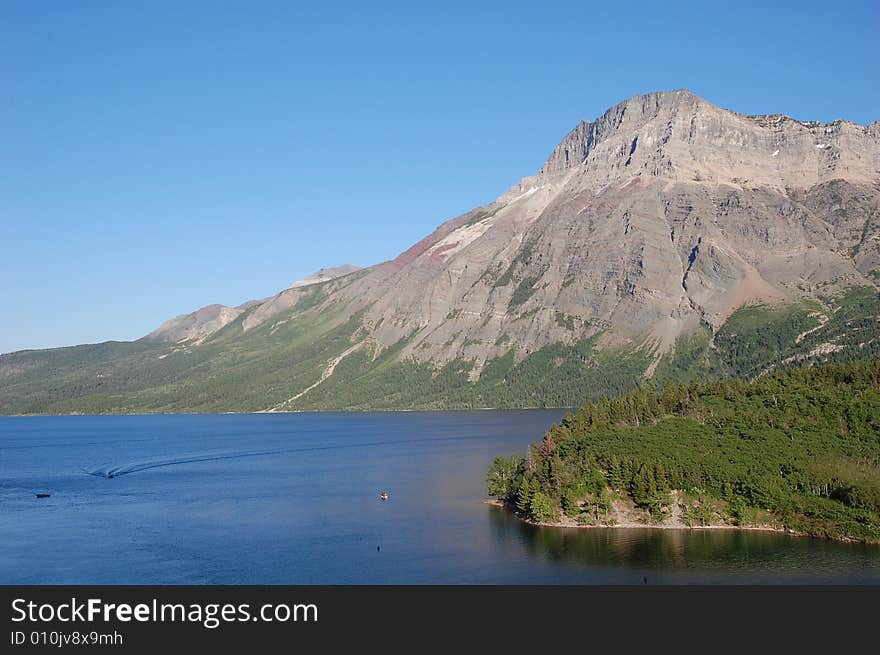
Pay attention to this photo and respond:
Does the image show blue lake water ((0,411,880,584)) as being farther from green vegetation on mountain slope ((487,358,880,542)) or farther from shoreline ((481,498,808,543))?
green vegetation on mountain slope ((487,358,880,542))

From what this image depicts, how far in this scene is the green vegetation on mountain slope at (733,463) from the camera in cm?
10331

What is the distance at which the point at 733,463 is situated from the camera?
10938cm

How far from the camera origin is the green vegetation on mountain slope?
103m

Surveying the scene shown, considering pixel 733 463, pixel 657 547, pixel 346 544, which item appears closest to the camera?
pixel 657 547

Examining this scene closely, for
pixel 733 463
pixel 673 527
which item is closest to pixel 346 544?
pixel 673 527

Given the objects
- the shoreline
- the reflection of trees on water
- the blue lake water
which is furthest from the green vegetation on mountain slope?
the blue lake water

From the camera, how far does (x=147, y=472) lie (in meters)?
180

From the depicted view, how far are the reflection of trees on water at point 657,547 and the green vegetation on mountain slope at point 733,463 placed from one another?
3.51 m

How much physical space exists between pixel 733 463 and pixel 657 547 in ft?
61.9

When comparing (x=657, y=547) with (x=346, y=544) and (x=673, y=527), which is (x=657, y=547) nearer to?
(x=673, y=527)

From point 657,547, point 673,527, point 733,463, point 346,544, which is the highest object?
point 733,463

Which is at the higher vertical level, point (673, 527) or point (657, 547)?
point (673, 527)
